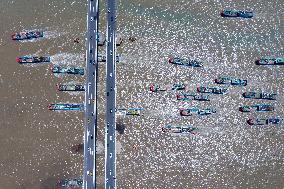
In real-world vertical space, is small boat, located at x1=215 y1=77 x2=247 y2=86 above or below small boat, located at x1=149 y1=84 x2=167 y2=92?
above

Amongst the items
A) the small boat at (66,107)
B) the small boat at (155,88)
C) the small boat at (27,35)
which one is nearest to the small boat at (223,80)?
the small boat at (155,88)

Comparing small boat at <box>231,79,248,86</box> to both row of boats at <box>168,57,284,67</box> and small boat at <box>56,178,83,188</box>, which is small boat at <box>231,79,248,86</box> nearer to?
row of boats at <box>168,57,284,67</box>

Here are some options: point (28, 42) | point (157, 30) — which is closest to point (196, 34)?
point (157, 30)

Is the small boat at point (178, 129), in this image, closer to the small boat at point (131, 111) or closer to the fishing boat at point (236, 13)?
the small boat at point (131, 111)

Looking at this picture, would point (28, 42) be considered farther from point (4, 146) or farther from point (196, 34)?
point (196, 34)

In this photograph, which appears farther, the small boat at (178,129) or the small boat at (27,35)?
the small boat at (27,35)

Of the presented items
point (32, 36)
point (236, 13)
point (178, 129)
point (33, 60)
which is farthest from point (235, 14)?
point (33, 60)

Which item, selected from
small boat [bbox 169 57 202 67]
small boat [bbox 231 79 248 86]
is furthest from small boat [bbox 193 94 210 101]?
small boat [bbox 169 57 202 67]
